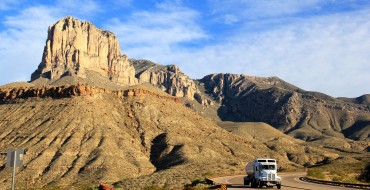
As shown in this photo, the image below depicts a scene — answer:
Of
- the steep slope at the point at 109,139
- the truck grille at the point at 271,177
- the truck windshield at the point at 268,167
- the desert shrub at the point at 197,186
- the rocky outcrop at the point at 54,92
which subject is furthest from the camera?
the rocky outcrop at the point at 54,92

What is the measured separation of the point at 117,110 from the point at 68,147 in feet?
92.3

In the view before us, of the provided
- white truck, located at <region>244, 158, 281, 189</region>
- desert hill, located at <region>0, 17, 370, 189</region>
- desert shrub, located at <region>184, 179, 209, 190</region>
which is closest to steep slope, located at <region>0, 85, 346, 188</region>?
desert hill, located at <region>0, 17, 370, 189</region>

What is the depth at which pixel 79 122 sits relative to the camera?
106m

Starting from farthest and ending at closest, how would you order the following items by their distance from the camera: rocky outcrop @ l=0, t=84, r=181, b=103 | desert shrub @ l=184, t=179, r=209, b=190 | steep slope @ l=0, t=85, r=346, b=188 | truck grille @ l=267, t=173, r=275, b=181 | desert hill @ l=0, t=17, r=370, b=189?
rocky outcrop @ l=0, t=84, r=181, b=103
steep slope @ l=0, t=85, r=346, b=188
desert hill @ l=0, t=17, r=370, b=189
truck grille @ l=267, t=173, r=275, b=181
desert shrub @ l=184, t=179, r=209, b=190

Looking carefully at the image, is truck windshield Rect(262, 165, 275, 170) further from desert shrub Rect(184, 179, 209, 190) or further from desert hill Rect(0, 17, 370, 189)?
desert hill Rect(0, 17, 370, 189)

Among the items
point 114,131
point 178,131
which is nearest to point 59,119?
point 114,131

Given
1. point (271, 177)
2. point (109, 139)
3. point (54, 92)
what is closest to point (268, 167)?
point (271, 177)

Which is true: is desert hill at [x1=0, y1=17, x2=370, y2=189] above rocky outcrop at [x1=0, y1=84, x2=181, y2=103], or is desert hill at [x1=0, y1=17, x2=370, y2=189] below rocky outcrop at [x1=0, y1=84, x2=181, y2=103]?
below

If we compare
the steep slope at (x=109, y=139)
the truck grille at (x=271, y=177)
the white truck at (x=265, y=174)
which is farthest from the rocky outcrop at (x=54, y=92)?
the truck grille at (x=271, y=177)

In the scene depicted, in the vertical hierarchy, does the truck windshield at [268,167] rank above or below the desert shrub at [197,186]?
above

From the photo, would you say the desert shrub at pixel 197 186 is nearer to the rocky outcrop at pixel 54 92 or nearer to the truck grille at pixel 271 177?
the truck grille at pixel 271 177

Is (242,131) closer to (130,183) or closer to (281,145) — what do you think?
(281,145)

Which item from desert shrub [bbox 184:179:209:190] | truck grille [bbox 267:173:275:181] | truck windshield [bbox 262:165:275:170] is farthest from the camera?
truck windshield [bbox 262:165:275:170]

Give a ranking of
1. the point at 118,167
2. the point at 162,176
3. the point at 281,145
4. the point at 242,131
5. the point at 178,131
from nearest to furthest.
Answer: the point at 162,176, the point at 118,167, the point at 178,131, the point at 281,145, the point at 242,131
